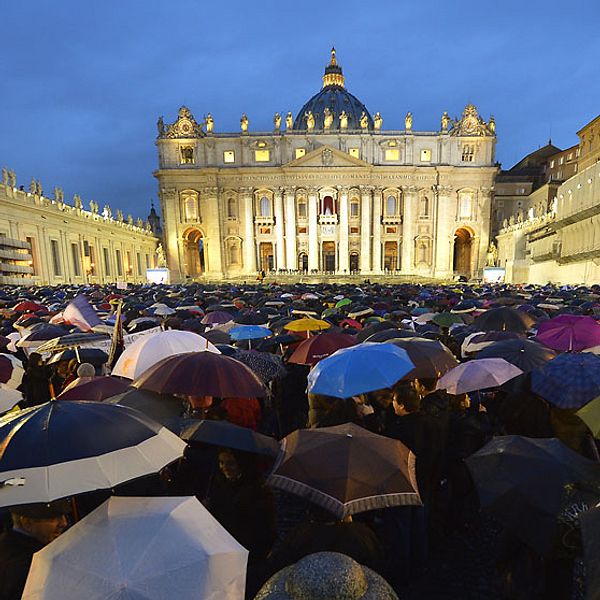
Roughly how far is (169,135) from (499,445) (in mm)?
58027

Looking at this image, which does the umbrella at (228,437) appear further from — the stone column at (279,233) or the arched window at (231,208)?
the arched window at (231,208)

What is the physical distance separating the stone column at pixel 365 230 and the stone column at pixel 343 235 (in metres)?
1.99

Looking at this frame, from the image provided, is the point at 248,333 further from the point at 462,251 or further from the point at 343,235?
the point at 462,251

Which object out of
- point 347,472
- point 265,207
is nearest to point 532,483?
point 347,472

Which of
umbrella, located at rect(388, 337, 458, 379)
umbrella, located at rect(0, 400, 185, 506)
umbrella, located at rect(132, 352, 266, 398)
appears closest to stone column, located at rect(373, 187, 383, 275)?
umbrella, located at rect(388, 337, 458, 379)

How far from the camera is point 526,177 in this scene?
5691cm

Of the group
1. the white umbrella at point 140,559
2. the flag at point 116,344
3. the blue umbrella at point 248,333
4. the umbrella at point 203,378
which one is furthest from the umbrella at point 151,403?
the blue umbrella at point 248,333

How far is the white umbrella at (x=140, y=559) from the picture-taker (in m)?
1.31

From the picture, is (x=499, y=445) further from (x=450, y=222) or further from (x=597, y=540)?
(x=450, y=222)

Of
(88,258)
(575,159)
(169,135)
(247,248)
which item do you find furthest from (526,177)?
(88,258)

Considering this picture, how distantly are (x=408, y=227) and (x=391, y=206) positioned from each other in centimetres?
362

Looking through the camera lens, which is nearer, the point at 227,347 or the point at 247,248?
the point at 227,347

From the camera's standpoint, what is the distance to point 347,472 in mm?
2100

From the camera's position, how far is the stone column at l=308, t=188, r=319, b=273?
52781 millimetres
